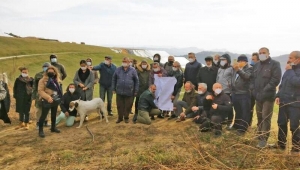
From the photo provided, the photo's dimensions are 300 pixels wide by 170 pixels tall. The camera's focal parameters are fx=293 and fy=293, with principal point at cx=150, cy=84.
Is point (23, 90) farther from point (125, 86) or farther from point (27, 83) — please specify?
point (125, 86)

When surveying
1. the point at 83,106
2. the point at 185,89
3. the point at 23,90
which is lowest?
the point at 83,106

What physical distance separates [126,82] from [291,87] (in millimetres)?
4660

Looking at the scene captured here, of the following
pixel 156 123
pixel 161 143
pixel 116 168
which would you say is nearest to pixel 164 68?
pixel 156 123

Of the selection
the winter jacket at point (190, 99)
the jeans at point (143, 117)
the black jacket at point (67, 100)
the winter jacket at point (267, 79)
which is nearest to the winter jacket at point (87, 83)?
the black jacket at point (67, 100)

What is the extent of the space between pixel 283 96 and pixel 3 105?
7557 millimetres

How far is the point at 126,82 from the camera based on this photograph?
8875 millimetres

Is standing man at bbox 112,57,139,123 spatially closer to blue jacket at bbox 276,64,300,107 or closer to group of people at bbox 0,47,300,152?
group of people at bbox 0,47,300,152

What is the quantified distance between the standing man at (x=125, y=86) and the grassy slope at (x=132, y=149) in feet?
1.94

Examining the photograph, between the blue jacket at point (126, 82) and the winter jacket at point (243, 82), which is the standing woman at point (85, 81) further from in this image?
the winter jacket at point (243, 82)

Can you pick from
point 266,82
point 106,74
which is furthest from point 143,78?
point 266,82

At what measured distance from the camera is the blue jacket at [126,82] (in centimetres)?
890

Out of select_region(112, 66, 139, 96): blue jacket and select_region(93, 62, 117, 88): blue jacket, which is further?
select_region(93, 62, 117, 88): blue jacket

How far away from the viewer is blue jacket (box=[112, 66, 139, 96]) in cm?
890

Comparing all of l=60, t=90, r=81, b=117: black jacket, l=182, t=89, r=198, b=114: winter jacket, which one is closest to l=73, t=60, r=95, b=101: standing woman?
l=60, t=90, r=81, b=117: black jacket
